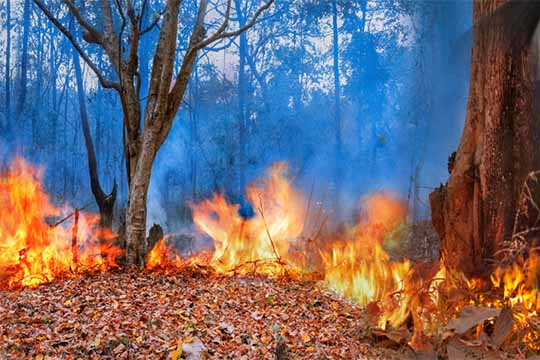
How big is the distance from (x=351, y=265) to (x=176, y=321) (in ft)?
7.74

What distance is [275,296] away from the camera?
4.02m

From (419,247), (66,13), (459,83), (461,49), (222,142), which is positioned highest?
(66,13)

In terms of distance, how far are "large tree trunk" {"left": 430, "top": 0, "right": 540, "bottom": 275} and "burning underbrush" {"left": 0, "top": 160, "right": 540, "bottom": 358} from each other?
0.85 ft

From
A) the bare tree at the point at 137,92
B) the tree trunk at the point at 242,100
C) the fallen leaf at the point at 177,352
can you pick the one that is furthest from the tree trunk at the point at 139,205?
the tree trunk at the point at 242,100

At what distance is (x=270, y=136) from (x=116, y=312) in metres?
8.05

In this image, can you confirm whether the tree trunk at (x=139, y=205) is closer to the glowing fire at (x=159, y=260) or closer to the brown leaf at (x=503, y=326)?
the glowing fire at (x=159, y=260)

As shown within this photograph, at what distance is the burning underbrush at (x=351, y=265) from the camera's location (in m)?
2.55

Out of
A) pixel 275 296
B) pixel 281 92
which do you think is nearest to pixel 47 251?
pixel 275 296

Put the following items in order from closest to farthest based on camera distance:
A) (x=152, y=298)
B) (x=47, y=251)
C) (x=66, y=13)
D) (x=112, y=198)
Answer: (x=152, y=298), (x=47, y=251), (x=112, y=198), (x=66, y=13)

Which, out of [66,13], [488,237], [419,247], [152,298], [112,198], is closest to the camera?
[488,237]

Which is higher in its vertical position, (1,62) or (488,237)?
(1,62)

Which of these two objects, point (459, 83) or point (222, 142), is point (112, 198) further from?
point (459, 83)

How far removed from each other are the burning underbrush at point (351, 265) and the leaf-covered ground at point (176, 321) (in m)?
0.32

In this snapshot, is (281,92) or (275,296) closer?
(275,296)
